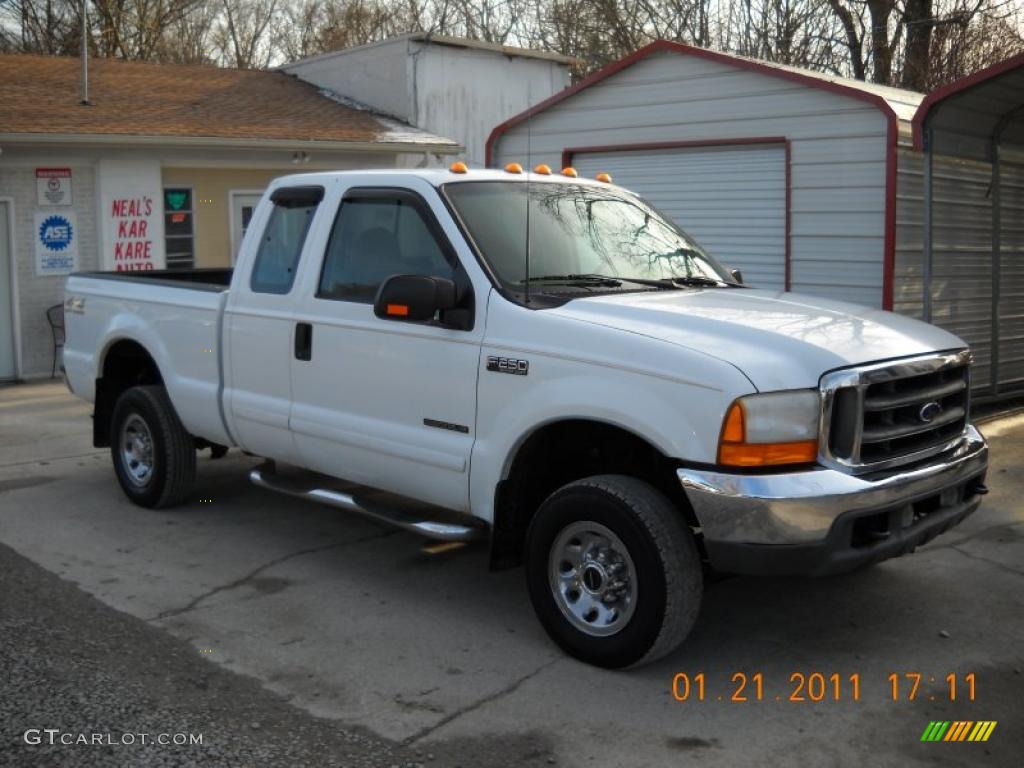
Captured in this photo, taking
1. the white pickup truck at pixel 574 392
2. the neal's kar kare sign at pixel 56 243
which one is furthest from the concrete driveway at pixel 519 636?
the neal's kar kare sign at pixel 56 243

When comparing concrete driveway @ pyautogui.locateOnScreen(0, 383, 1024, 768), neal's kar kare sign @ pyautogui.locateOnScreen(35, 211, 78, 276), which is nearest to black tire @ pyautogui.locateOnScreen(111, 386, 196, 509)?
concrete driveway @ pyautogui.locateOnScreen(0, 383, 1024, 768)

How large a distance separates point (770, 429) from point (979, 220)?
297 inches

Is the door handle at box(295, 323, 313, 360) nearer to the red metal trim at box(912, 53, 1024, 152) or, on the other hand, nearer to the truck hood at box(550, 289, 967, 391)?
the truck hood at box(550, 289, 967, 391)

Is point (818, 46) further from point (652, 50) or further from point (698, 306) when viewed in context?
point (698, 306)

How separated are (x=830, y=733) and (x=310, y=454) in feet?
9.97

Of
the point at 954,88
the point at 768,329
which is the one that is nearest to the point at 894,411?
the point at 768,329

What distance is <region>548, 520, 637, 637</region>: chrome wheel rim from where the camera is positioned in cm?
484

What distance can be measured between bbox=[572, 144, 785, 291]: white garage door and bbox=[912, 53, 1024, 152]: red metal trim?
157 centimetres

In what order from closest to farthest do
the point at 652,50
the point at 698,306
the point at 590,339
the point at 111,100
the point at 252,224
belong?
the point at 590,339, the point at 698,306, the point at 252,224, the point at 652,50, the point at 111,100

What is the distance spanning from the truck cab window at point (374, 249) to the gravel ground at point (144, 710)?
1918 millimetres

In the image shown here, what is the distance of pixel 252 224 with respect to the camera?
6.80 m

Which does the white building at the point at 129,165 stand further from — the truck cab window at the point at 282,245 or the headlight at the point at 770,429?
the headlight at the point at 770,429

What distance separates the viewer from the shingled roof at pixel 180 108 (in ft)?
45.6

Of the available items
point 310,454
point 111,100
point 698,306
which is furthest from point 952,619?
point 111,100
